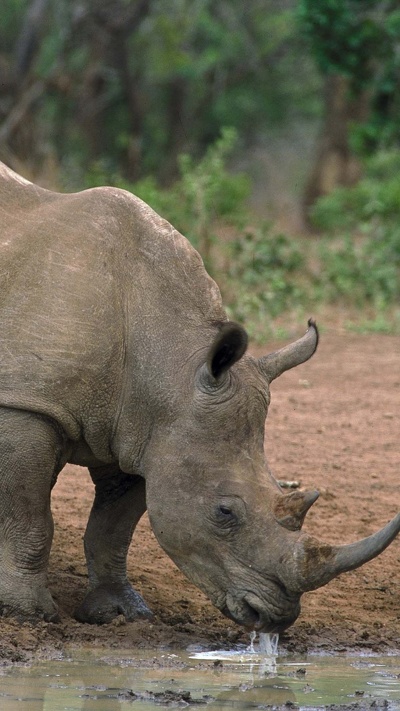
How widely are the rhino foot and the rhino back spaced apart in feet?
3.20

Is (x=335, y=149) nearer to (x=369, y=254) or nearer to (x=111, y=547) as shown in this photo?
(x=369, y=254)

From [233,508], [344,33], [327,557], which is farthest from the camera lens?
[344,33]

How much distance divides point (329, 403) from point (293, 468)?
1.93m

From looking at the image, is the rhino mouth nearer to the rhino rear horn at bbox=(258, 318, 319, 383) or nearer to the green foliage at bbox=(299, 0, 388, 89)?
the rhino rear horn at bbox=(258, 318, 319, 383)

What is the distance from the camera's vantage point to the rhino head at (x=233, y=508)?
5.29 m

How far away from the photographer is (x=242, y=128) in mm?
32469

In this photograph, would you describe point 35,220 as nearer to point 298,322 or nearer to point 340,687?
point 340,687

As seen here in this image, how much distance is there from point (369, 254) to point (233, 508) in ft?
33.2

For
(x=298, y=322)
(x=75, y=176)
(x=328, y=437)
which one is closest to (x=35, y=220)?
(x=328, y=437)

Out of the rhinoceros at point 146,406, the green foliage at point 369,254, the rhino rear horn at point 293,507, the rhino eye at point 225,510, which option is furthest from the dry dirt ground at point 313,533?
the green foliage at point 369,254

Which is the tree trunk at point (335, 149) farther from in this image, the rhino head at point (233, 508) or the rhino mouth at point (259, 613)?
the rhino mouth at point (259, 613)

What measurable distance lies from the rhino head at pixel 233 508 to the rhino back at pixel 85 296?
0.30m

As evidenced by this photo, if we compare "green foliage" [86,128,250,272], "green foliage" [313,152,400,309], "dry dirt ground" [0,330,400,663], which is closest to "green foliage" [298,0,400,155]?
"green foliage" [313,152,400,309]

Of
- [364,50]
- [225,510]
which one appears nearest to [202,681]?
[225,510]
